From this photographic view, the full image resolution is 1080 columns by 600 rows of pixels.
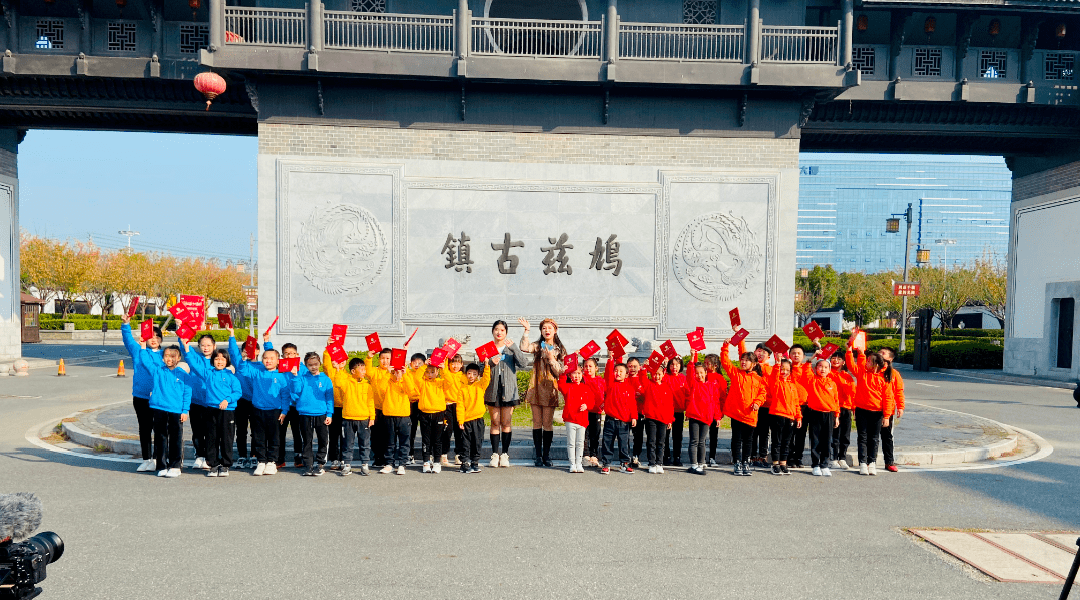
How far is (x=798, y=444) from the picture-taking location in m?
8.91

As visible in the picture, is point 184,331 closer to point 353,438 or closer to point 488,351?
point 353,438

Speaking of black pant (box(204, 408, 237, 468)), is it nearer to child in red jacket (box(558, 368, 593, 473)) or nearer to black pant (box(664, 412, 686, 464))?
child in red jacket (box(558, 368, 593, 473))

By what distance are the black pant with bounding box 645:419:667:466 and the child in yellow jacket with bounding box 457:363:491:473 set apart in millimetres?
2127

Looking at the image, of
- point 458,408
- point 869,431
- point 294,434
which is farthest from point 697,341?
point 294,434

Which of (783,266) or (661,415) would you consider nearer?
(661,415)

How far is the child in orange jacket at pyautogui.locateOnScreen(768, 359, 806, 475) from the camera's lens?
27.7 feet

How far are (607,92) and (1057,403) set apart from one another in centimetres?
1328

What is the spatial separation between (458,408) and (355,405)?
1.27 metres

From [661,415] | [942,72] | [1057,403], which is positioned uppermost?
[942,72]

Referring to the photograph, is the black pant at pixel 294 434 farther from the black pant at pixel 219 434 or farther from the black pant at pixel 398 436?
the black pant at pixel 398 436

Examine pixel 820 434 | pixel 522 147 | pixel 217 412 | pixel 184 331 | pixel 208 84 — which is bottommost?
pixel 820 434

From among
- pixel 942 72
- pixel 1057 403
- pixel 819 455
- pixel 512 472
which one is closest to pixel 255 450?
pixel 512 472

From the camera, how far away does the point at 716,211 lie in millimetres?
16719

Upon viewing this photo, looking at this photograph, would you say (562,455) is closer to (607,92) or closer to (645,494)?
(645,494)
